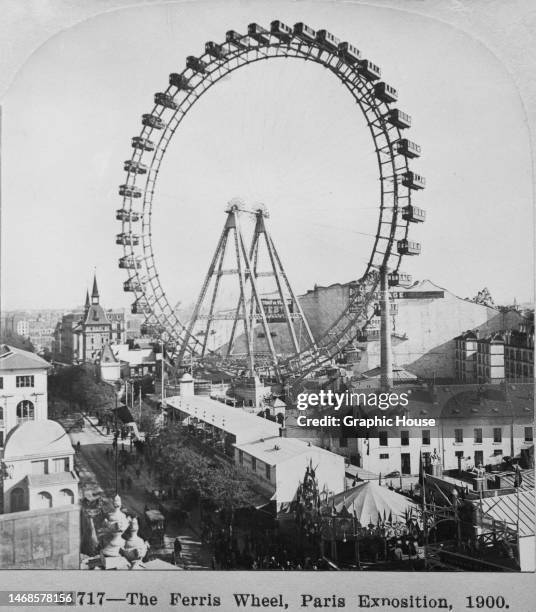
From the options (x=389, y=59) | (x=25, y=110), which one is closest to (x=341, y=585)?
(x=389, y=59)

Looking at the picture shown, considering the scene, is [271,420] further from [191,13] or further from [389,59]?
[191,13]

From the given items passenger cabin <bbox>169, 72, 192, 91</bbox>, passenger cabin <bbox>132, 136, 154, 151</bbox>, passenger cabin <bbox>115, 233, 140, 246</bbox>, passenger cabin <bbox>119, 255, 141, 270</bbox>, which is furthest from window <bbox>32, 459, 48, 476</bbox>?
passenger cabin <bbox>169, 72, 192, 91</bbox>

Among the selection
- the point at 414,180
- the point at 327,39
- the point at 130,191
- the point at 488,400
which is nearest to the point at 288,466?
the point at 488,400

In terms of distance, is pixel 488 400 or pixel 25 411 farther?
pixel 25 411

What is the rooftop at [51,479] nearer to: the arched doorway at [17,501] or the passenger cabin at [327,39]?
the arched doorway at [17,501]

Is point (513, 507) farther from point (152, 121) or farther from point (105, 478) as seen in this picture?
point (152, 121)

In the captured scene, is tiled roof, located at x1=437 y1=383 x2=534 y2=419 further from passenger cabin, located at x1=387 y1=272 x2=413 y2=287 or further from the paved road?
the paved road
